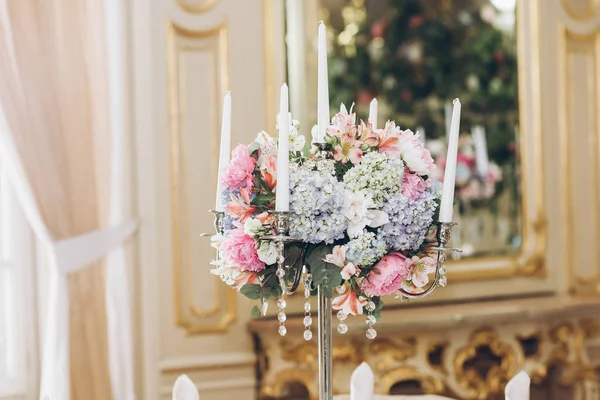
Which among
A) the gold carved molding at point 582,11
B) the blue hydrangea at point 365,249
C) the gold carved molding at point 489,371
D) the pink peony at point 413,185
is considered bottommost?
the gold carved molding at point 489,371

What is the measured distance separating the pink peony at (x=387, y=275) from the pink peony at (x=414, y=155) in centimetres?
17

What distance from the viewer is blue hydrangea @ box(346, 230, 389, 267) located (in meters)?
1.39

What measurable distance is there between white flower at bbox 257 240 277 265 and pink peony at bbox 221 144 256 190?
0.11 m

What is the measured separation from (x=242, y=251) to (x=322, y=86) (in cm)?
32

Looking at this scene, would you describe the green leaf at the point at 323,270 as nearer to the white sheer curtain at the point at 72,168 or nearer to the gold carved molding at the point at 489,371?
the white sheer curtain at the point at 72,168

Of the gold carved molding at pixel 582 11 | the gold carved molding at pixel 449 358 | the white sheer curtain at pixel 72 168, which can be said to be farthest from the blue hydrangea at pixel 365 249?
the gold carved molding at pixel 582 11

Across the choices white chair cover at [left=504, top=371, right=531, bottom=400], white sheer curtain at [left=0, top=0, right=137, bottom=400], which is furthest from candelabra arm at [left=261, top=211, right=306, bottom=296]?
white sheer curtain at [left=0, top=0, right=137, bottom=400]

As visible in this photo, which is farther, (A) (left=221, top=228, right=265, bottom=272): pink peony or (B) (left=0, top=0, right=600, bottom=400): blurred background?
(B) (left=0, top=0, right=600, bottom=400): blurred background

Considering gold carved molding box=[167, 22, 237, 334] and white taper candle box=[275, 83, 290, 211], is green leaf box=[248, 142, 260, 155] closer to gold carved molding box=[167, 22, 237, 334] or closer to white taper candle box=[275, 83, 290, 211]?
white taper candle box=[275, 83, 290, 211]

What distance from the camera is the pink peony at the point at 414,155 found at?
149 cm

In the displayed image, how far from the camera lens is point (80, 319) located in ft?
8.84

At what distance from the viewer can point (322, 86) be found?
144 centimetres

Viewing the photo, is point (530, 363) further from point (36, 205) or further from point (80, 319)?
point (36, 205)

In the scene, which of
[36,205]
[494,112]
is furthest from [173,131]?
[494,112]
